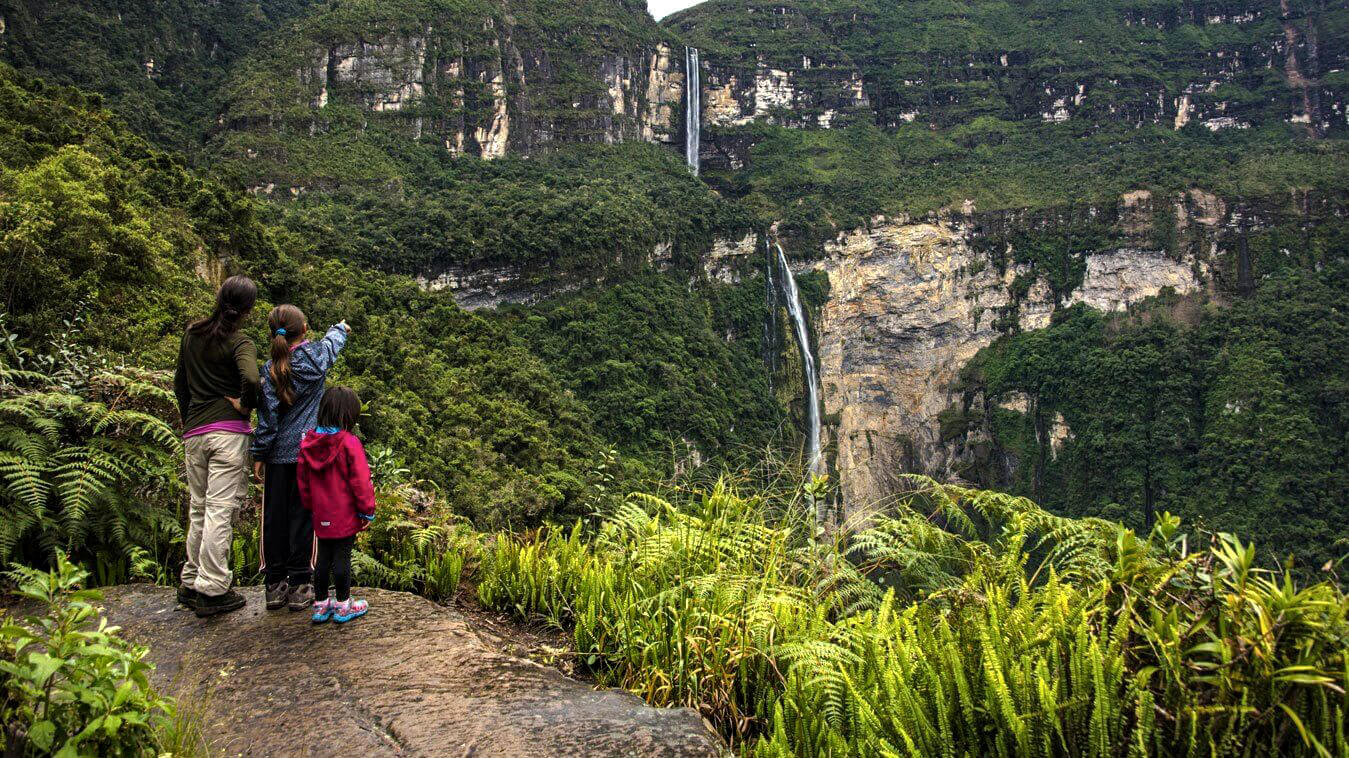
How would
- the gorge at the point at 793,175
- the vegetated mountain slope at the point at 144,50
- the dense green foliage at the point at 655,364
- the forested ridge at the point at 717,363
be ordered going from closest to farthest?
the forested ridge at the point at 717,363
the dense green foliage at the point at 655,364
the vegetated mountain slope at the point at 144,50
the gorge at the point at 793,175

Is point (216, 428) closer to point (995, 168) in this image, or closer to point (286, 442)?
point (286, 442)

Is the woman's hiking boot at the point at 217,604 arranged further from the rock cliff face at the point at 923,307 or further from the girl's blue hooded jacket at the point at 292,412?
the rock cliff face at the point at 923,307

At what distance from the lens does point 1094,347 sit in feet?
155

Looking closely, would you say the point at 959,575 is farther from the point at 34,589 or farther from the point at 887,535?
the point at 34,589

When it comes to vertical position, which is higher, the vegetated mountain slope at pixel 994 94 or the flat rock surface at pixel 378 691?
the vegetated mountain slope at pixel 994 94

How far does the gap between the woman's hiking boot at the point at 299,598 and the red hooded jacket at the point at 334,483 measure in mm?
Answer: 281

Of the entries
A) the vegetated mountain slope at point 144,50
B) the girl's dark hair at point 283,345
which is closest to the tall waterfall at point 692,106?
the vegetated mountain slope at point 144,50

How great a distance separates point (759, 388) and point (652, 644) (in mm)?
39657

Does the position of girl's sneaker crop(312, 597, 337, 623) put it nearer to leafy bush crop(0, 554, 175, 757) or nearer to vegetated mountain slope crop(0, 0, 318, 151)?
leafy bush crop(0, 554, 175, 757)

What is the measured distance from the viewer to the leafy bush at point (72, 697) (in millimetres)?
1784

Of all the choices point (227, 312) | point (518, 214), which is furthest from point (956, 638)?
point (518, 214)

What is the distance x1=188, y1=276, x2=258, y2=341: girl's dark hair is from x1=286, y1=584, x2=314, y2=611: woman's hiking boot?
3.76 ft

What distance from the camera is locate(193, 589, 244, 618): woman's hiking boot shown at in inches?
130

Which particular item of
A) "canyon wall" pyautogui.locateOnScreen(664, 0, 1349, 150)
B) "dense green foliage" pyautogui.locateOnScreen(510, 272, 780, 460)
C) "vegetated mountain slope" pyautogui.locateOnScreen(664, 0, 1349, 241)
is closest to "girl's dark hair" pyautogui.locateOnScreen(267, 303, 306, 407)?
"dense green foliage" pyautogui.locateOnScreen(510, 272, 780, 460)
